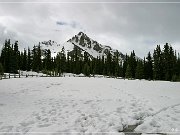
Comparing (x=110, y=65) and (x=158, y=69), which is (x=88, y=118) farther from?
(x=110, y=65)

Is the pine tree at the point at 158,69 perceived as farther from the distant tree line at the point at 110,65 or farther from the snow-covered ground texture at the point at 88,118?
the snow-covered ground texture at the point at 88,118

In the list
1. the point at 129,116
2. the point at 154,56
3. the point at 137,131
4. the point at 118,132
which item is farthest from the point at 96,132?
the point at 154,56

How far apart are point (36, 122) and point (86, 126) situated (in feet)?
7.71

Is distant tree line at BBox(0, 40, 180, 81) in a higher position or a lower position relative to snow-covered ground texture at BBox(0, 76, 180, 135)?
higher

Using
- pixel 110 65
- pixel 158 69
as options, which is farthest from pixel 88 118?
pixel 110 65

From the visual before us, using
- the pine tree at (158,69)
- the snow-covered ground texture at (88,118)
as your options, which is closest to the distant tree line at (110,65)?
the pine tree at (158,69)

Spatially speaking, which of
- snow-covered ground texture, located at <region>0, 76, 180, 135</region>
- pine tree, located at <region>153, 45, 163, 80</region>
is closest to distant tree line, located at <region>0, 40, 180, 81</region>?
pine tree, located at <region>153, 45, 163, 80</region>

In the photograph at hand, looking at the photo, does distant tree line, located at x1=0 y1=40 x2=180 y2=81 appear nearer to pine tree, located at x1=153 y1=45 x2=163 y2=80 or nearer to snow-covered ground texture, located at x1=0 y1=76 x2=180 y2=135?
pine tree, located at x1=153 y1=45 x2=163 y2=80

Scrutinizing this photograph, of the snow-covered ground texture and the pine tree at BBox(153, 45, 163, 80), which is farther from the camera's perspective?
the pine tree at BBox(153, 45, 163, 80)

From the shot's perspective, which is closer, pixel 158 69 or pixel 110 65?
pixel 158 69

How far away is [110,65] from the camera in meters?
108

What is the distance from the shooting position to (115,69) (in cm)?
9981

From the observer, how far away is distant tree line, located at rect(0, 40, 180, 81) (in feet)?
226

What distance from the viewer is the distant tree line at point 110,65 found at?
6888 centimetres
